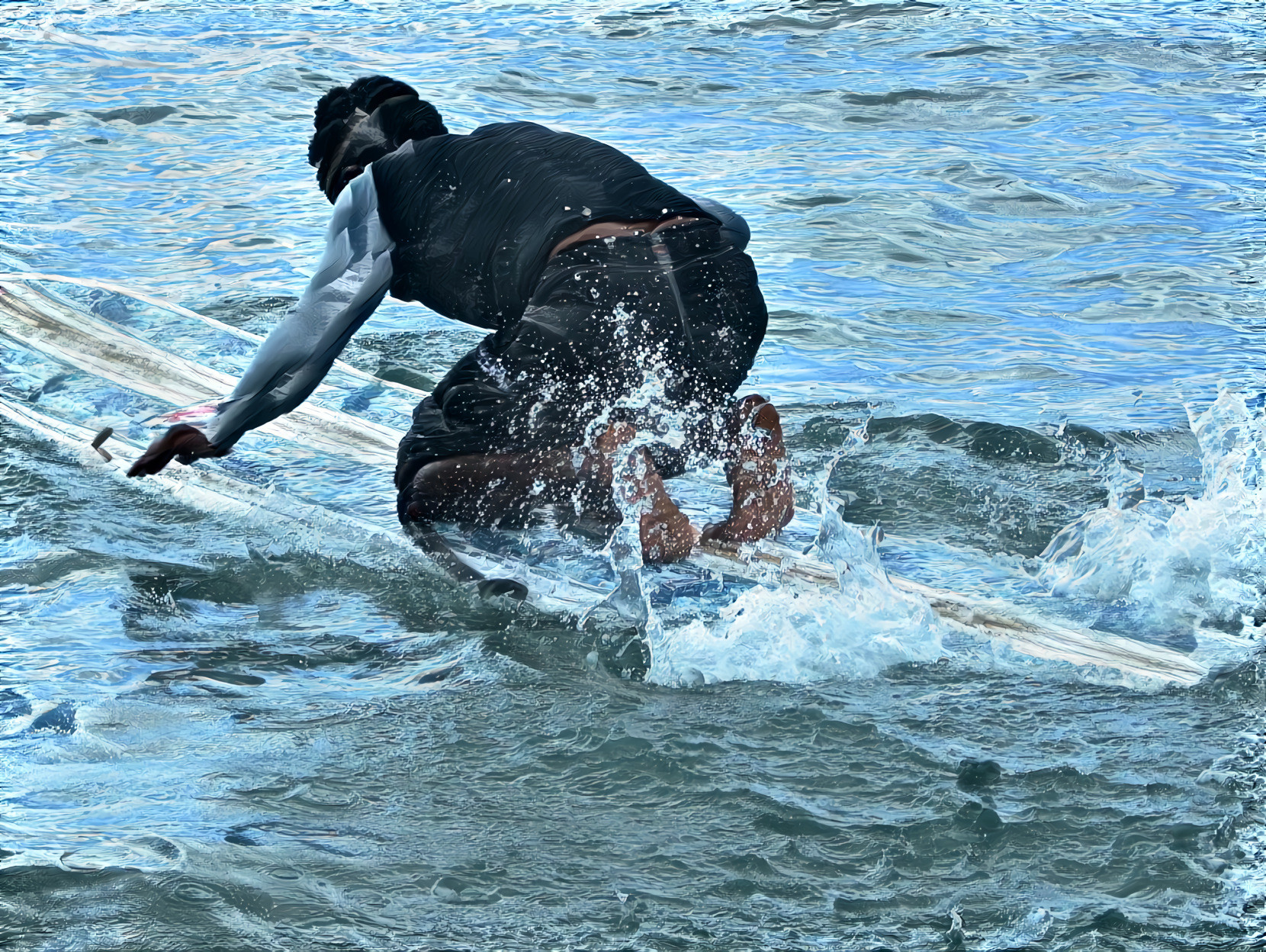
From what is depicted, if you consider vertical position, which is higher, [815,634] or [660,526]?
[660,526]

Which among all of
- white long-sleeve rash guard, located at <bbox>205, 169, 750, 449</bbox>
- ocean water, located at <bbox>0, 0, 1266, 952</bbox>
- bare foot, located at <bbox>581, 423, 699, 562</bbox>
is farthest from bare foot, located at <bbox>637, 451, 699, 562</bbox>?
white long-sleeve rash guard, located at <bbox>205, 169, 750, 449</bbox>

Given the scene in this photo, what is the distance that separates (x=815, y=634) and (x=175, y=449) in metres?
1.66

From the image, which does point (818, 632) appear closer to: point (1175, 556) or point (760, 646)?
point (760, 646)

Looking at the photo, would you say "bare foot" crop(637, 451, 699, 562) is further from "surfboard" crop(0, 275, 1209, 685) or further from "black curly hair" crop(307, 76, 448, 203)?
"black curly hair" crop(307, 76, 448, 203)

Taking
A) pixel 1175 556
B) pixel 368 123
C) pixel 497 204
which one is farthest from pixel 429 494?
pixel 1175 556

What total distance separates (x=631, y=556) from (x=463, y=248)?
2.84 ft

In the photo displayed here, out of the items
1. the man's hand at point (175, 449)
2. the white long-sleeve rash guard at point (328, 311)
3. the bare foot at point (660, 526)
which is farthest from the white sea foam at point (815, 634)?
the man's hand at point (175, 449)

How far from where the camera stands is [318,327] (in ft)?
12.2

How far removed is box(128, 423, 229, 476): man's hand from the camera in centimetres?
376

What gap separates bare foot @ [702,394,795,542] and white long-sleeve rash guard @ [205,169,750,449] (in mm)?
439

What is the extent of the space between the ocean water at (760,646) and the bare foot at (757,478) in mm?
248

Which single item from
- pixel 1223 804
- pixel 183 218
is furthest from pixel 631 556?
pixel 183 218

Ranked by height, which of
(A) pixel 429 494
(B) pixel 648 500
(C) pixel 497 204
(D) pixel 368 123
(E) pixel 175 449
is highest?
(D) pixel 368 123

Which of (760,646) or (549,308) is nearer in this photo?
(760,646)
